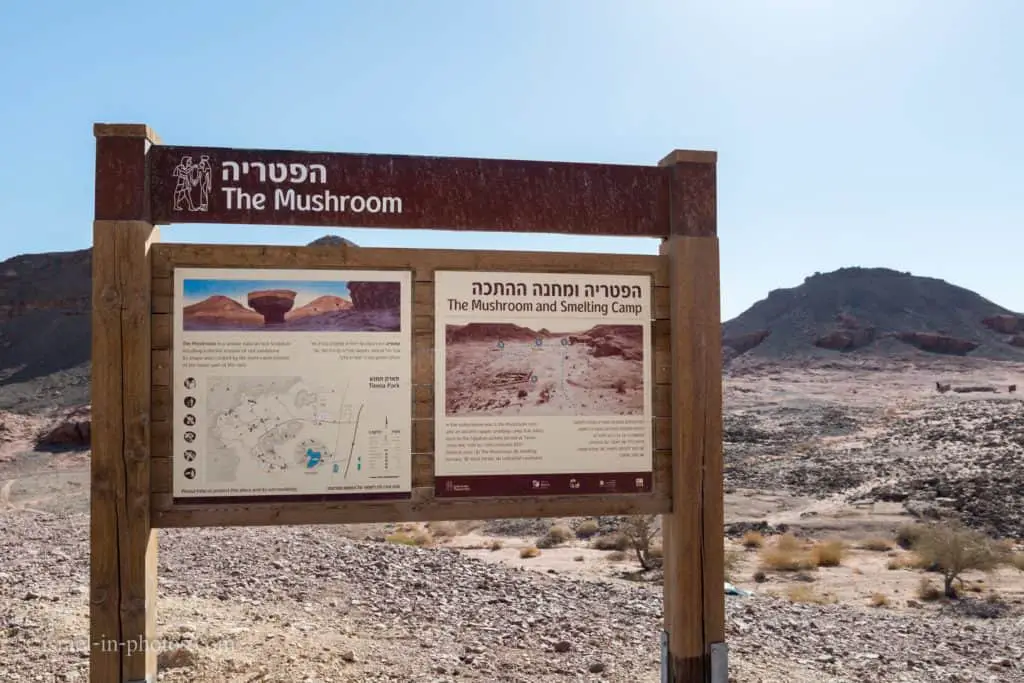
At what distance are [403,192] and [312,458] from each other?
160 cm

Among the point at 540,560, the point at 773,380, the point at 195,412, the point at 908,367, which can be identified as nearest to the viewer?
the point at 195,412

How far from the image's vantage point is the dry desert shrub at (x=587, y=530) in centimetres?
1991

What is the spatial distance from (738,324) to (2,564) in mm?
93304

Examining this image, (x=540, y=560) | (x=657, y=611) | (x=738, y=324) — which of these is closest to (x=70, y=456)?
(x=540, y=560)

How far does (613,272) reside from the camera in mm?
4473

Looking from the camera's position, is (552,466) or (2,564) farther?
(2,564)

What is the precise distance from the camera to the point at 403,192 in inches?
170

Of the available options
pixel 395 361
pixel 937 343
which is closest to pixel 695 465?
pixel 395 361

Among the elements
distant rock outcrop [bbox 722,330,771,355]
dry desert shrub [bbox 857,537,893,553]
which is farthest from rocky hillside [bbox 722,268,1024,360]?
dry desert shrub [bbox 857,537,893,553]

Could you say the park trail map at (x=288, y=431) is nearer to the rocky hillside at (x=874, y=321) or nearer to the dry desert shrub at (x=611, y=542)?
the dry desert shrub at (x=611, y=542)

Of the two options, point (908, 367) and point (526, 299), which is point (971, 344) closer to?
point (908, 367)

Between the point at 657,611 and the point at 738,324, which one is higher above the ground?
the point at 738,324

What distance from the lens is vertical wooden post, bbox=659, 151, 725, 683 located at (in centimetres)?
440

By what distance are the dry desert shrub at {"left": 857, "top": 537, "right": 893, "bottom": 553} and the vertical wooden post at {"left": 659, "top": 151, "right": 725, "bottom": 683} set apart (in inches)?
638
